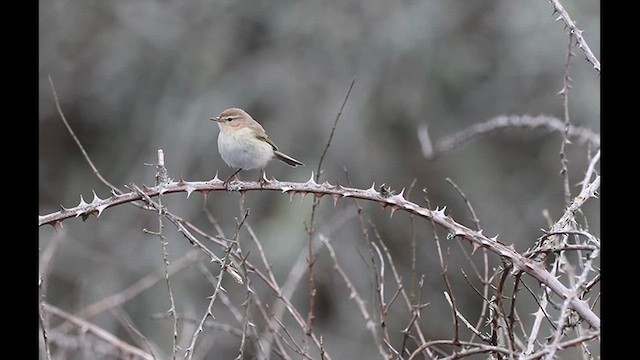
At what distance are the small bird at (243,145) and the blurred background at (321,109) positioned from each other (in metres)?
3.25

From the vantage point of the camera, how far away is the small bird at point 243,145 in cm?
461

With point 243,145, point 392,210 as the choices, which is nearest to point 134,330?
point 392,210

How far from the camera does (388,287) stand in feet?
28.8

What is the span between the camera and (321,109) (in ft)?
28.6

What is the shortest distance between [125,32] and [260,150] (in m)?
5.22

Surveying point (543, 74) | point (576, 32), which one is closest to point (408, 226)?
point (543, 74)

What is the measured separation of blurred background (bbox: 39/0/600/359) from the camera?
8.52 meters

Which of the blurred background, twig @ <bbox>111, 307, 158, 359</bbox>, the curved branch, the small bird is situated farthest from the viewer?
the blurred background

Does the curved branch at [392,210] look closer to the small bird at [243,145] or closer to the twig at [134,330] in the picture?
the twig at [134,330]

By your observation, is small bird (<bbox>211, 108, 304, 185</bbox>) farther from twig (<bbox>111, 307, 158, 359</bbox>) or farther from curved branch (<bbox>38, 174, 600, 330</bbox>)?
curved branch (<bbox>38, 174, 600, 330</bbox>)

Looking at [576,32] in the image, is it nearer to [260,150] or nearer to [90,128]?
[260,150]

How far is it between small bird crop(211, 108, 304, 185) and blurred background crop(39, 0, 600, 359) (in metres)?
3.25

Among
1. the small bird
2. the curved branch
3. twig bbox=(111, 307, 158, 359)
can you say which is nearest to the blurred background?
the small bird

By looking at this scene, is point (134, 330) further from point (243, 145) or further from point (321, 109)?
point (321, 109)
